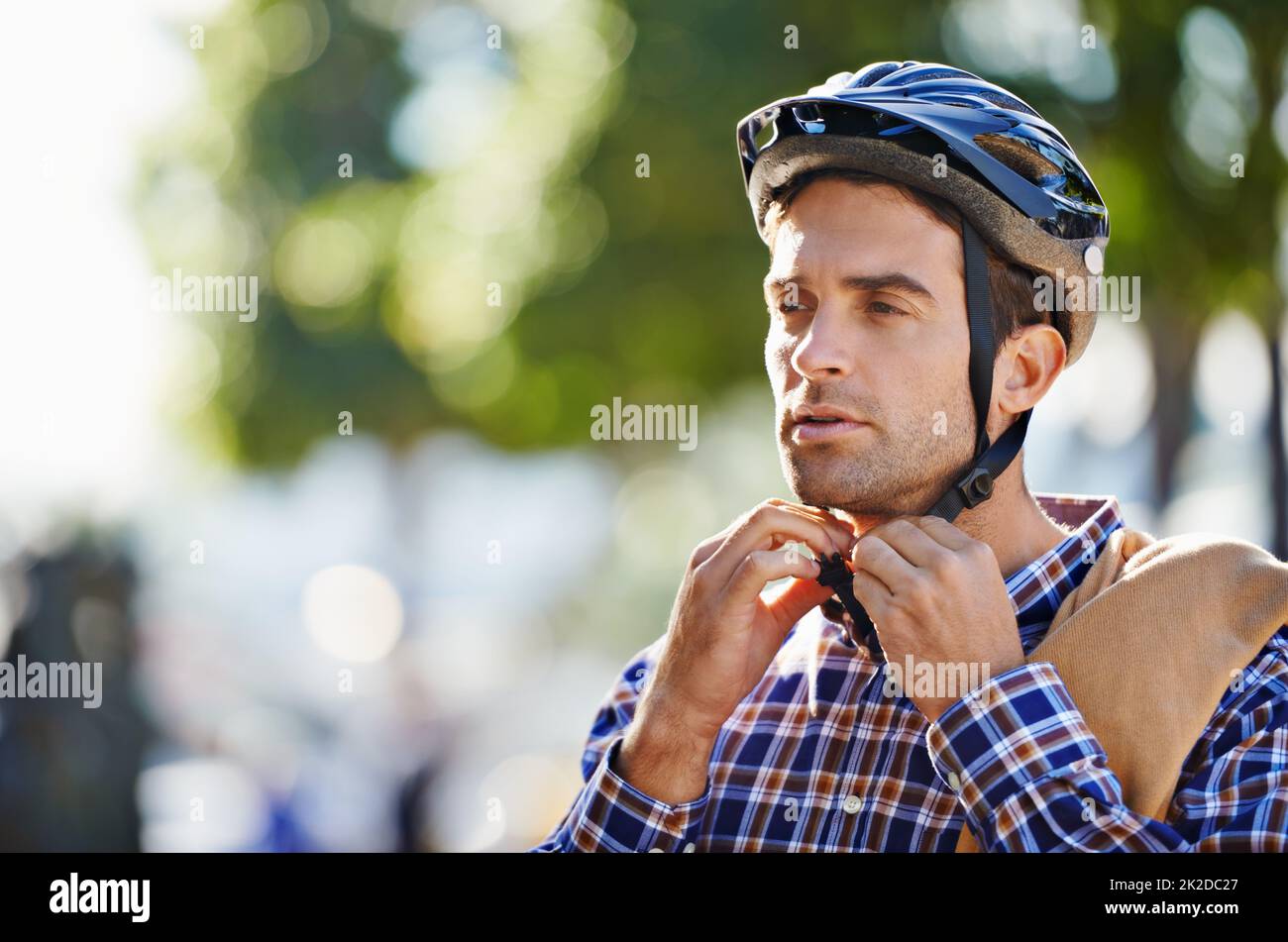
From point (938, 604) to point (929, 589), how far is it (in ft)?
0.12

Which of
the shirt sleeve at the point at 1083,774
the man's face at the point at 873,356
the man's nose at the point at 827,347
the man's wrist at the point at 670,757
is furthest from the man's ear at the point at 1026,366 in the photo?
the man's wrist at the point at 670,757

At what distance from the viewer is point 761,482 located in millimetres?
16109

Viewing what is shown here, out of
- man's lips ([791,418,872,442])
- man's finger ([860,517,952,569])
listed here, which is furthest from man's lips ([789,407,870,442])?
man's finger ([860,517,952,569])

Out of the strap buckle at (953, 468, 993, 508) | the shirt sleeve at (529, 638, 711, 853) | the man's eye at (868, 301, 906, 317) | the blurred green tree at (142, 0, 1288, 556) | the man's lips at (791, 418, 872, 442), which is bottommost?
the shirt sleeve at (529, 638, 711, 853)

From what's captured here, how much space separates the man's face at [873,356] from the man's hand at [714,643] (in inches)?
6.1

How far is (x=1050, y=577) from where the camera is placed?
3.19 metres

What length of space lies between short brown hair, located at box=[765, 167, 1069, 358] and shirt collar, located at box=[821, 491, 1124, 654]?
509 millimetres

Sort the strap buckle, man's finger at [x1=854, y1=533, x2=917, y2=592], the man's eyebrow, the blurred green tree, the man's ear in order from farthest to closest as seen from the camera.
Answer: the blurred green tree, the man's ear, the strap buckle, the man's eyebrow, man's finger at [x1=854, y1=533, x2=917, y2=592]

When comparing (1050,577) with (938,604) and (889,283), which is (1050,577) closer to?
(938,604)

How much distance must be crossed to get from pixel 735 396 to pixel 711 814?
8999 mm

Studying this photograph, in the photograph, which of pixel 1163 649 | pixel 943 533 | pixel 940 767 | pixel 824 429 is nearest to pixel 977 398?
pixel 824 429

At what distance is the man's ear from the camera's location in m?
3.39

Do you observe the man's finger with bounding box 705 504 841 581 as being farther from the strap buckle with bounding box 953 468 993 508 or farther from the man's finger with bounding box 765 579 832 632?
the strap buckle with bounding box 953 468 993 508

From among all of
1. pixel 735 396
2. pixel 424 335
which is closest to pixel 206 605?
pixel 424 335
